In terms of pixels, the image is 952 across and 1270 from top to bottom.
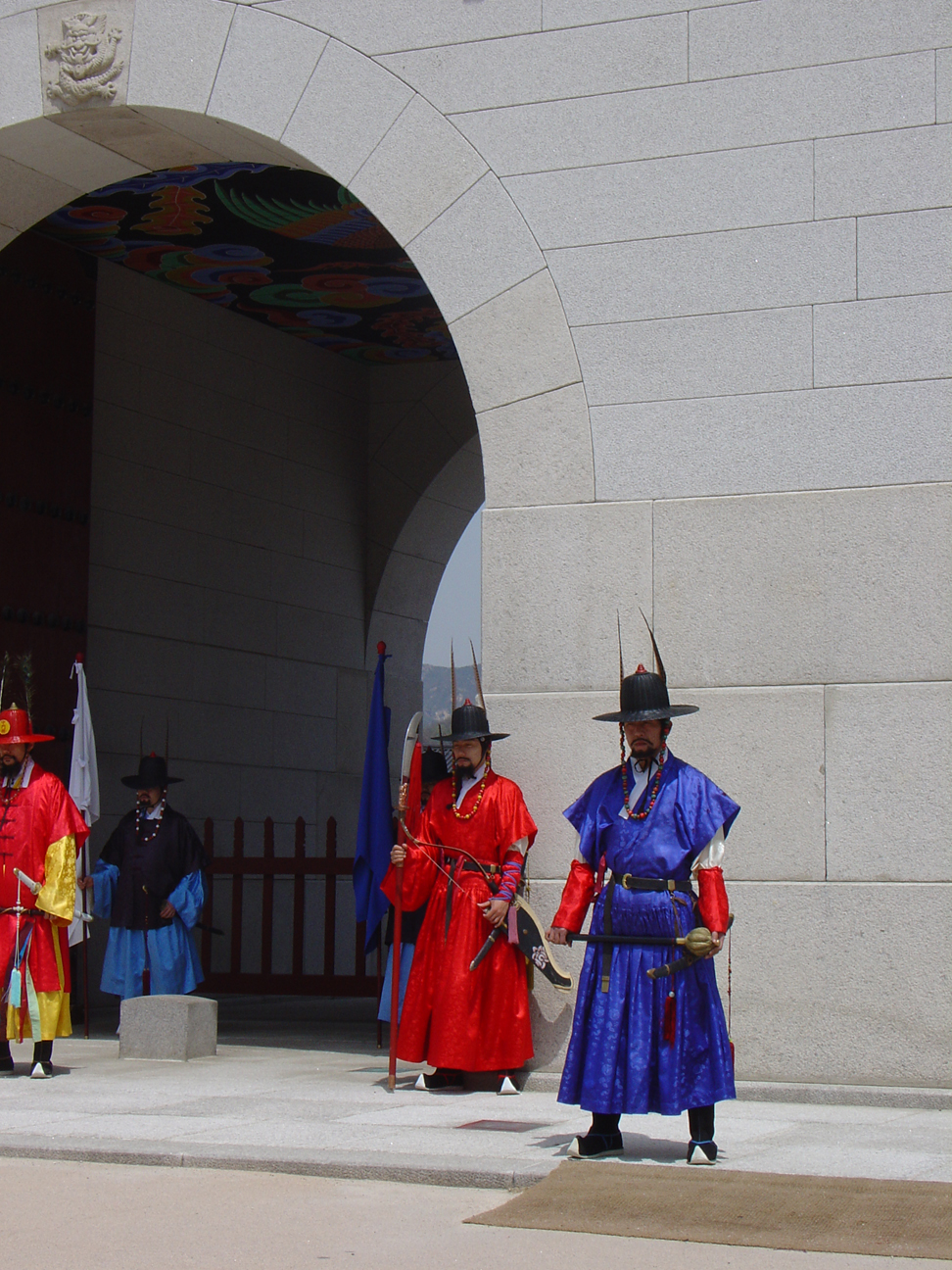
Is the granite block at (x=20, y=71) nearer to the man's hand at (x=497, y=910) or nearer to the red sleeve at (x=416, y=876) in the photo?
the red sleeve at (x=416, y=876)

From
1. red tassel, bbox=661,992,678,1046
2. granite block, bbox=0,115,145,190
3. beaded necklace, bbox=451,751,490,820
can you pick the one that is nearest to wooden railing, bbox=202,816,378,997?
beaded necklace, bbox=451,751,490,820

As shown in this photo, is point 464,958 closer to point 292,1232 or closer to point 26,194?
point 292,1232

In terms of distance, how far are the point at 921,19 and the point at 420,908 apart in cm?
484

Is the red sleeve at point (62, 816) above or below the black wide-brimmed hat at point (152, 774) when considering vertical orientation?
below

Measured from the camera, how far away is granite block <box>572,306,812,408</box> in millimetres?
7738

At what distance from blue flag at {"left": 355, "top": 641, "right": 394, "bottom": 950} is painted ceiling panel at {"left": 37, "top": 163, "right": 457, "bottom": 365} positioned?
143 inches

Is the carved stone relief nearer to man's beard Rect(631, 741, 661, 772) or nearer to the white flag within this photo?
the white flag

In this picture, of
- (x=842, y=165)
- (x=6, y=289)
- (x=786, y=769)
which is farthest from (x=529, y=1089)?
(x=6, y=289)

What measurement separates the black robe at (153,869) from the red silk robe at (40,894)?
2.12 metres

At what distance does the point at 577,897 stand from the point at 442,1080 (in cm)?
203

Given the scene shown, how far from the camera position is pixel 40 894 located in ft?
27.3

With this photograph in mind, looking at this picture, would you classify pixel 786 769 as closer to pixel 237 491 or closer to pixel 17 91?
pixel 17 91

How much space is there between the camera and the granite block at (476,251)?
821 centimetres

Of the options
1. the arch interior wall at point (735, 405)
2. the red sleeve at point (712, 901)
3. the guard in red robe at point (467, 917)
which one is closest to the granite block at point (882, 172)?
the arch interior wall at point (735, 405)
